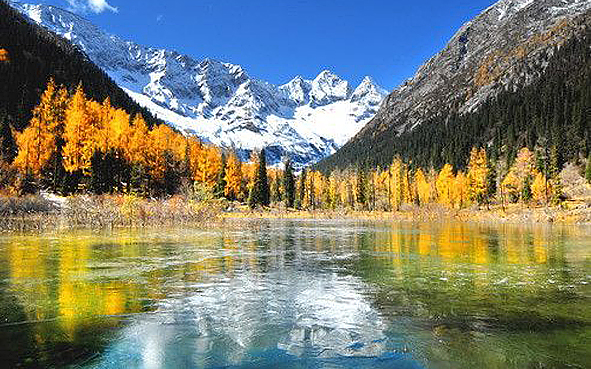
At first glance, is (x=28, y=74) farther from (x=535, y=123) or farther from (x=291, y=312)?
(x=535, y=123)

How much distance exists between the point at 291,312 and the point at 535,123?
146166 millimetres

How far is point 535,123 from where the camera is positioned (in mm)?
135250

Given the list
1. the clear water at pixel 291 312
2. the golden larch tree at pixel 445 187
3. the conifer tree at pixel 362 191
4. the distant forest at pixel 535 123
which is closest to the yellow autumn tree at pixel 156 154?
the conifer tree at pixel 362 191

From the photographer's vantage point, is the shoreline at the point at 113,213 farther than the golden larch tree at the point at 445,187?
No

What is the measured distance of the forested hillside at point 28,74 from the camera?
297 ft

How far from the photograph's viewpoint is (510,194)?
10738 centimetres

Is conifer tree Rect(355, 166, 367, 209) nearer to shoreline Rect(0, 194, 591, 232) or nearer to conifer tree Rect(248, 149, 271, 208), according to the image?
conifer tree Rect(248, 149, 271, 208)

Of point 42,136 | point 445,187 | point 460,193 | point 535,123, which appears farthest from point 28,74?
point 535,123

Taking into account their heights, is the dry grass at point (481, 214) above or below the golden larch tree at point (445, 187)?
below

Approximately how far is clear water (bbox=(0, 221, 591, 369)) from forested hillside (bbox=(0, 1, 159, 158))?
2632 inches

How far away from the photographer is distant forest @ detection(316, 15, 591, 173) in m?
115

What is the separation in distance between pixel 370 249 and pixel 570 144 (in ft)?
356

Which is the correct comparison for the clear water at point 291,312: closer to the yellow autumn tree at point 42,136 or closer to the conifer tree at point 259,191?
the yellow autumn tree at point 42,136

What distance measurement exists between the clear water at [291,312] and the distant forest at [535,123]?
96.0 meters
